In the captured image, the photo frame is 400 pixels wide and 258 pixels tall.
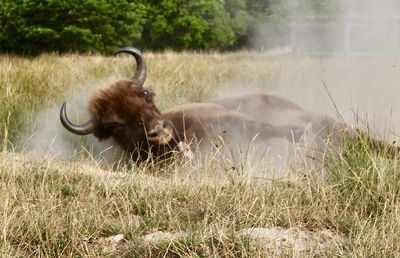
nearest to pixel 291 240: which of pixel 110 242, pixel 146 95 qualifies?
pixel 110 242

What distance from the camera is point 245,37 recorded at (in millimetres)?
47719

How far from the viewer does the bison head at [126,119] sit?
7.77 meters

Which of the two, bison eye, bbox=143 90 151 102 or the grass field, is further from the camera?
bison eye, bbox=143 90 151 102

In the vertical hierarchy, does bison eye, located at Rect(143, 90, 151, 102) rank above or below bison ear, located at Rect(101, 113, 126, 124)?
above

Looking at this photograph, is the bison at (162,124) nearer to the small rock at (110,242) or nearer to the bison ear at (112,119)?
the bison ear at (112,119)

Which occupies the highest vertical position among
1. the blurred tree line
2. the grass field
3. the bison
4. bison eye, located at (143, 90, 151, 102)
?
the grass field

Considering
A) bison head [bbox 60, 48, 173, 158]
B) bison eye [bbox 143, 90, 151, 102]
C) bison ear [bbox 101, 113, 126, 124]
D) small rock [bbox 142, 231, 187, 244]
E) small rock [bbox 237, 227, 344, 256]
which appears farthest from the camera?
bison eye [bbox 143, 90, 151, 102]

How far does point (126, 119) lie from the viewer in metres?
7.95

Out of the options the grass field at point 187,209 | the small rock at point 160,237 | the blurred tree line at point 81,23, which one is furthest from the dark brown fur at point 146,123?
the blurred tree line at point 81,23

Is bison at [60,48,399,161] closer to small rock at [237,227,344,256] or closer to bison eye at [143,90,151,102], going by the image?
bison eye at [143,90,151,102]

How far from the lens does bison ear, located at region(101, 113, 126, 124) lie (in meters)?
7.94

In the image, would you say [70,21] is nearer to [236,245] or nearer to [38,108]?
[38,108]

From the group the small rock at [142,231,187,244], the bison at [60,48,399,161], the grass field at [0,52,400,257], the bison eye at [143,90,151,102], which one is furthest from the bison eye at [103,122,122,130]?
the small rock at [142,231,187,244]

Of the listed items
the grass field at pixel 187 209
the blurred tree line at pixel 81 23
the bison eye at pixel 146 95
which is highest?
the grass field at pixel 187 209
